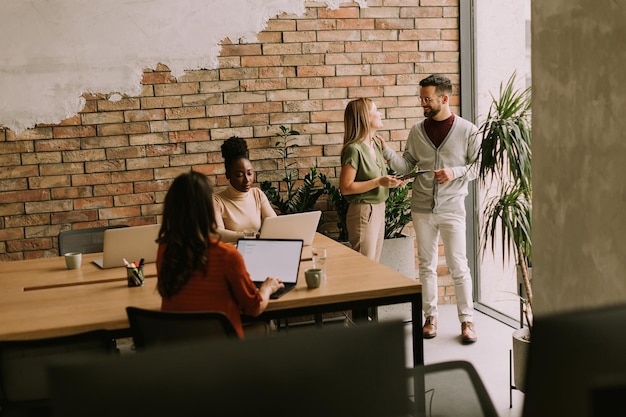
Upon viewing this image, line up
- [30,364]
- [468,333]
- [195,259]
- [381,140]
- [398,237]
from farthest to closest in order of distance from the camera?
1. [398,237]
2. [381,140]
3. [468,333]
4. [195,259]
5. [30,364]

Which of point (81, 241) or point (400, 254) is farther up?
point (81, 241)

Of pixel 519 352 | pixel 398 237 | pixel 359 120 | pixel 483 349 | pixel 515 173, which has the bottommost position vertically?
pixel 483 349

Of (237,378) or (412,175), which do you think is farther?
(412,175)

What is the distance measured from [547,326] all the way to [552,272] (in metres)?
2.47

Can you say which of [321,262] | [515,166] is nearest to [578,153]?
[515,166]

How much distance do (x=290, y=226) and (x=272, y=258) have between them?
1.87ft

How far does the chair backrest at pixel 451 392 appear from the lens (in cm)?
132

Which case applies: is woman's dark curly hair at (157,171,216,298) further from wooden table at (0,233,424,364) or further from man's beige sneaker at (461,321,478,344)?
man's beige sneaker at (461,321,478,344)

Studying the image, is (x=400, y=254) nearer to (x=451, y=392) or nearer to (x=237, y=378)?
(x=451, y=392)

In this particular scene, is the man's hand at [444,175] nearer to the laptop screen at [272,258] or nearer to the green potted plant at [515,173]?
the green potted plant at [515,173]

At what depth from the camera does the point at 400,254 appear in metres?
4.95

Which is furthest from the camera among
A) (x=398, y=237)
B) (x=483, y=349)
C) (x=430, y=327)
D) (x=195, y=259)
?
(x=398, y=237)

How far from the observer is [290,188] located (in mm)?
4906

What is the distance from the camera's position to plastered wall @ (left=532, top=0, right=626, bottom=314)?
2.82m
